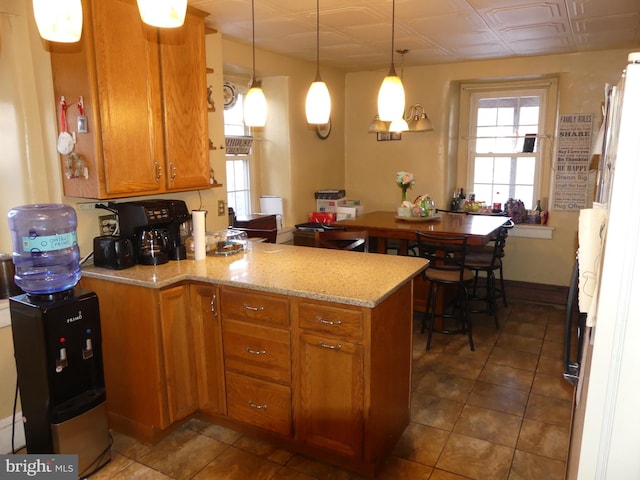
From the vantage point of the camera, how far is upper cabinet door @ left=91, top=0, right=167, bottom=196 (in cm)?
247

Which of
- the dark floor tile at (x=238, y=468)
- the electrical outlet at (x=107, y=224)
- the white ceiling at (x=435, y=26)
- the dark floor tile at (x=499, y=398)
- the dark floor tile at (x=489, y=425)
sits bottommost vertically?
the dark floor tile at (x=238, y=468)

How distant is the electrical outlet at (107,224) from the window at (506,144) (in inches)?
158

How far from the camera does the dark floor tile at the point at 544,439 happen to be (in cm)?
249

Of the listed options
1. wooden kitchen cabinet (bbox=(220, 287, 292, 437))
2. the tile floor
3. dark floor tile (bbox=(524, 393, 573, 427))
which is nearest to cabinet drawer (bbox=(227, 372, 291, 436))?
wooden kitchen cabinet (bbox=(220, 287, 292, 437))

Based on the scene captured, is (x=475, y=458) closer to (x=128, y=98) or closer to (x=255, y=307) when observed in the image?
(x=255, y=307)

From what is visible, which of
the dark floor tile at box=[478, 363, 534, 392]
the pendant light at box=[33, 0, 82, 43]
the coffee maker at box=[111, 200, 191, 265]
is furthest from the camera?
the dark floor tile at box=[478, 363, 534, 392]

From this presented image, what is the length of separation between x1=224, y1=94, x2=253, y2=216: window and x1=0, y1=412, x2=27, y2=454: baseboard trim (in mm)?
2411

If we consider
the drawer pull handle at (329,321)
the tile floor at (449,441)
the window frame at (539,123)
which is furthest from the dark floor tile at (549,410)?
the window frame at (539,123)

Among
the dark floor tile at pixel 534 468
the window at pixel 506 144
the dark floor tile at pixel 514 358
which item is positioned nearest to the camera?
the dark floor tile at pixel 534 468

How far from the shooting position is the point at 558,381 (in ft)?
10.6

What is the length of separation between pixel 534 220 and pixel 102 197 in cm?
423

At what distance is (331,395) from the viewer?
227 centimetres

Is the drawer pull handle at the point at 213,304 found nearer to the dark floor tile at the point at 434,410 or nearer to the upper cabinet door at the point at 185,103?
the upper cabinet door at the point at 185,103

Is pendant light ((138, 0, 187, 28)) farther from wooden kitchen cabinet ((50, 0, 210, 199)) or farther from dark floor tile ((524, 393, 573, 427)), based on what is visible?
dark floor tile ((524, 393, 573, 427))
